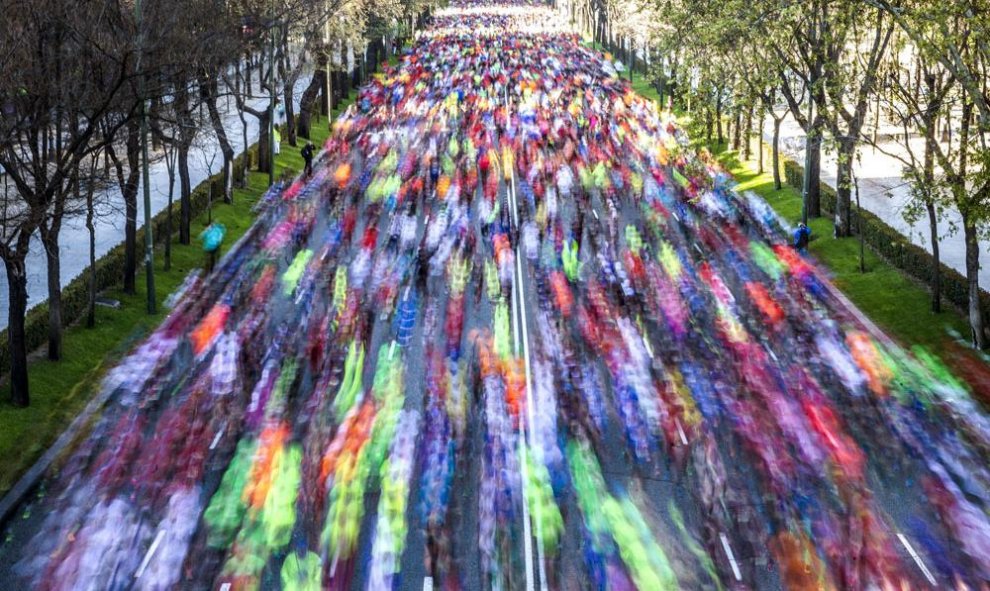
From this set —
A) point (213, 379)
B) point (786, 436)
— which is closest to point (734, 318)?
point (786, 436)

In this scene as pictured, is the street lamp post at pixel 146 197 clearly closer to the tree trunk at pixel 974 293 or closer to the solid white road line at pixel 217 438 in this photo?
the solid white road line at pixel 217 438

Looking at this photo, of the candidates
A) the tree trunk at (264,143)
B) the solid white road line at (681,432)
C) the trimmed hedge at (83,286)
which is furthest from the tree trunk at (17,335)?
the tree trunk at (264,143)

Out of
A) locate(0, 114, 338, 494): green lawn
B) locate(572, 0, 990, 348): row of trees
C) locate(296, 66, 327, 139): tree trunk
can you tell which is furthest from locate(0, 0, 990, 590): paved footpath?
locate(296, 66, 327, 139): tree trunk

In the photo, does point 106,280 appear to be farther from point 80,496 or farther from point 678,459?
point 678,459

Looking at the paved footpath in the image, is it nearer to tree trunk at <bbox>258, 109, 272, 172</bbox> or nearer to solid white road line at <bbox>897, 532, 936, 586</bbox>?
solid white road line at <bbox>897, 532, 936, 586</bbox>

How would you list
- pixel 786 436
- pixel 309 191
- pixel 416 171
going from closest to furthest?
pixel 786 436 < pixel 309 191 < pixel 416 171

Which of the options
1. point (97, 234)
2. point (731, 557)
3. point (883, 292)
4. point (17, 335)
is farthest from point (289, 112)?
point (731, 557)
